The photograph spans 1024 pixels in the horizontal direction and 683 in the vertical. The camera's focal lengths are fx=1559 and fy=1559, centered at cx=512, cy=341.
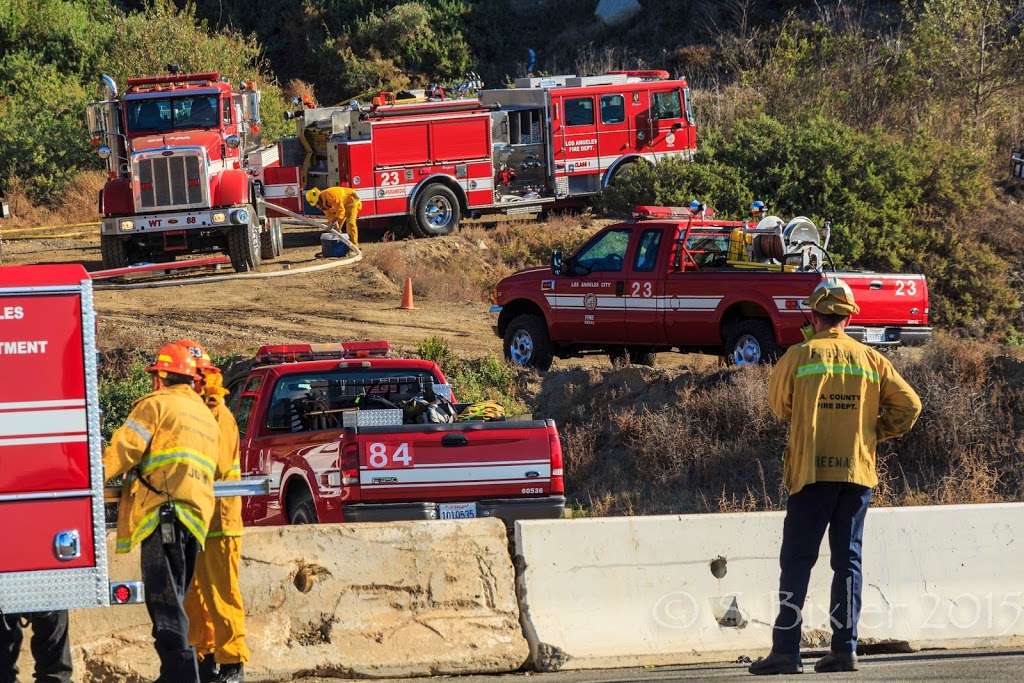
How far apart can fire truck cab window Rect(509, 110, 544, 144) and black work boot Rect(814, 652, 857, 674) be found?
21252mm

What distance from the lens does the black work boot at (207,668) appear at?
7.56 metres

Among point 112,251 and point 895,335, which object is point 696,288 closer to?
point 895,335

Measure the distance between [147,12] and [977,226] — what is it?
24.8m

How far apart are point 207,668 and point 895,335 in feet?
32.7

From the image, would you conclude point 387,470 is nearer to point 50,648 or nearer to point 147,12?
point 50,648

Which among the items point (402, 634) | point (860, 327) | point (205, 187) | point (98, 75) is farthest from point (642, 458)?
point (98, 75)

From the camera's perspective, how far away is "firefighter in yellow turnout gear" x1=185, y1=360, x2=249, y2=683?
24.4 feet

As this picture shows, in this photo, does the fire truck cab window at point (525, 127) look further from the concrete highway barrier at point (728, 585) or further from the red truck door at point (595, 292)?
the concrete highway barrier at point (728, 585)

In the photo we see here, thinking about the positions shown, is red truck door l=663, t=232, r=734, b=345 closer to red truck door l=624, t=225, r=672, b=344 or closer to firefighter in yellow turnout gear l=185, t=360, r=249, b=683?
red truck door l=624, t=225, r=672, b=344

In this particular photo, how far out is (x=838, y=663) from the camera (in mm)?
7508

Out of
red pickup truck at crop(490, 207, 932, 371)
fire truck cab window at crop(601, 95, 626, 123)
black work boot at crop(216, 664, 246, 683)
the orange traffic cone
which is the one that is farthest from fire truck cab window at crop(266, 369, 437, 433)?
fire truck cab window at crop(601, 95, 626, 123)

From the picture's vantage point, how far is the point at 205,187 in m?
23.0

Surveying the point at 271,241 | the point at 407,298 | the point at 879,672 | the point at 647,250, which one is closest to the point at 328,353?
the point at 879,672

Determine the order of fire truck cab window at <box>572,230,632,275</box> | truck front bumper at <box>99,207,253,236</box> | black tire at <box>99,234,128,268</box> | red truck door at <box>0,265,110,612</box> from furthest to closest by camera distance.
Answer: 1. black tire at <box>99,234,128,268</box>
2. truck front bumper at <box>99,207,253,236</box>
3. fire truck cab window at <box>572,230,632,275</box>
4. red truck door at <box>0,265,110,612</box>
